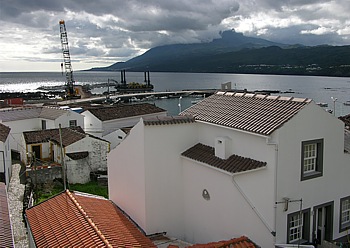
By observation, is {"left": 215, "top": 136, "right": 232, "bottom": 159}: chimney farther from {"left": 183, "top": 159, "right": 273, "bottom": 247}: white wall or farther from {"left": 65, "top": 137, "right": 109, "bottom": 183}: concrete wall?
{"left": 65, "top": 137, "right": 109, "bottom": 183}: concrete wall

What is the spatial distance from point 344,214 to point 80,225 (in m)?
9.15

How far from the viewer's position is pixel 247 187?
1112cm

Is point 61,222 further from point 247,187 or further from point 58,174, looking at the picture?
point 58,174

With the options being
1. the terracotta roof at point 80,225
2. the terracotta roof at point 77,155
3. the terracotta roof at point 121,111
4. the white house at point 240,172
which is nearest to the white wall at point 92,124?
the terracotta roof at point 121,111

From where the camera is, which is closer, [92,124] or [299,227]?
[299,227]

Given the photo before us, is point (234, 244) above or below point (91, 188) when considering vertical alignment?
above

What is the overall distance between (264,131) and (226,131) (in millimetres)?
1975

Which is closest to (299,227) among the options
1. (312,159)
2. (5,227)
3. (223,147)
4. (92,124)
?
(312,159)

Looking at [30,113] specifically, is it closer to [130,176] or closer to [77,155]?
[77,155]

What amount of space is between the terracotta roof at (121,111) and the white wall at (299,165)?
78.6 ft

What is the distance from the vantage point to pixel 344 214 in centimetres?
1296

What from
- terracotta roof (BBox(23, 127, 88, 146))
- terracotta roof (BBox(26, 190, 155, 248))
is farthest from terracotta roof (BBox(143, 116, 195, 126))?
terracotta roof (BBox(23, 127, 88, 146))

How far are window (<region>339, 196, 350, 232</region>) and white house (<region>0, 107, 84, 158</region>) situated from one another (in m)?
25.3

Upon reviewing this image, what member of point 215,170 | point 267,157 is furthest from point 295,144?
point 215,170
